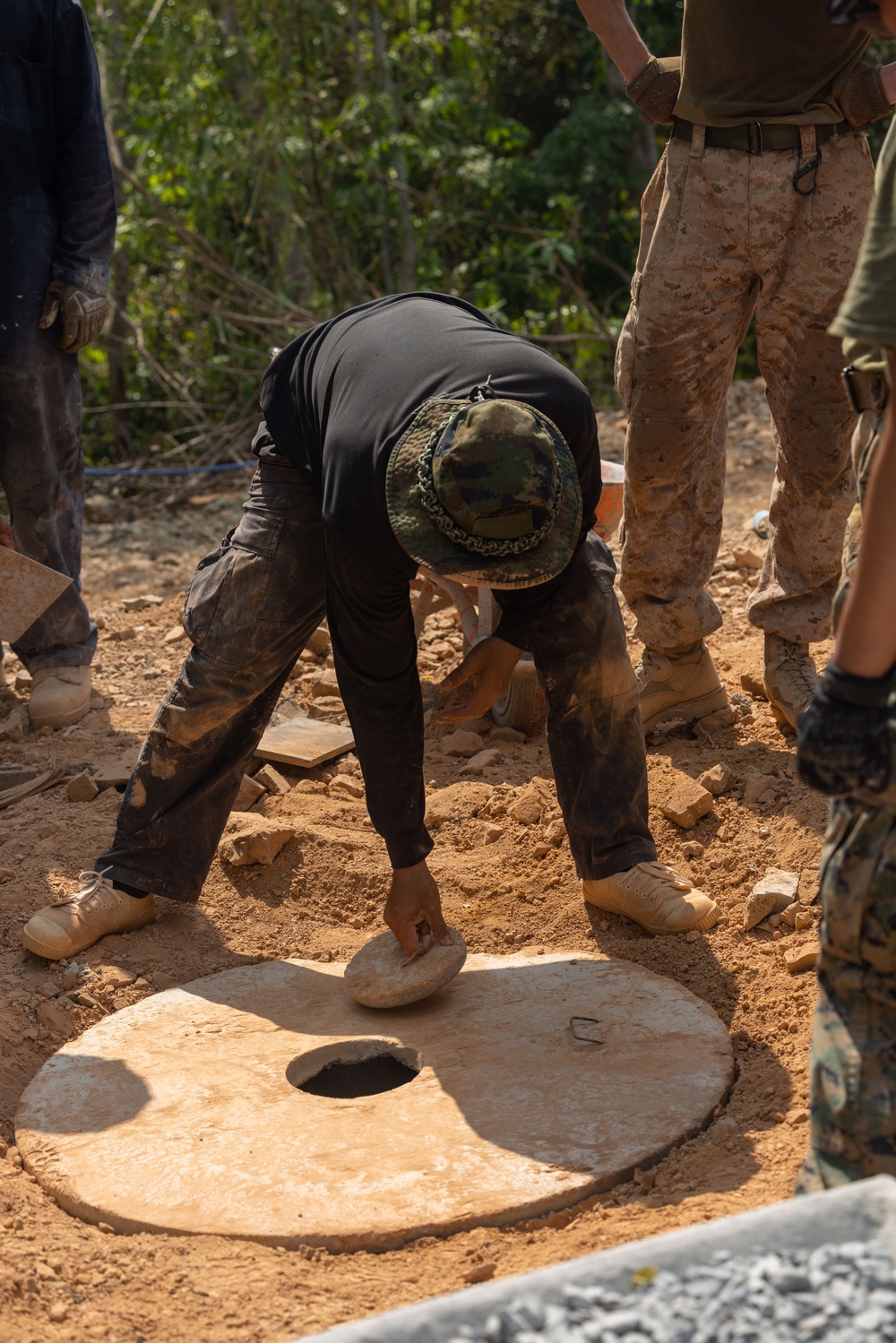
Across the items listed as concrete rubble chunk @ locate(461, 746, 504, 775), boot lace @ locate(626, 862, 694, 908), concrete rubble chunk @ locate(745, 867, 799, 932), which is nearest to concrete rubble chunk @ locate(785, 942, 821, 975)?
concrete rubble chunk @ locate(745, 867, 799, 932)

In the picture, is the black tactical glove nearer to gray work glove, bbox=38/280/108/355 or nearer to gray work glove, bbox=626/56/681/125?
gray work glove, bbox=626/56/681/125

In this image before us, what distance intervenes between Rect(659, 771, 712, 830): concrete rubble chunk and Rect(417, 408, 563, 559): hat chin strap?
1402mm

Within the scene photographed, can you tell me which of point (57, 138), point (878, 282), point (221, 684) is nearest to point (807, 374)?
point (221, 684)

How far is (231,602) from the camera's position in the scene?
115 inches

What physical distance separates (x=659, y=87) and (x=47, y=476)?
7.38 feet

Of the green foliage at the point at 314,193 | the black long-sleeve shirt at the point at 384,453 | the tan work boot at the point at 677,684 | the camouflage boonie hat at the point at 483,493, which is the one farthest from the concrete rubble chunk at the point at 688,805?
the green foliage at the point at 314,193

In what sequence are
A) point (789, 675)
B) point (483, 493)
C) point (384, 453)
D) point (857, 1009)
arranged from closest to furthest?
point (857, 1009)
point (483, 493)
point (384, 453)
point (789, 675)

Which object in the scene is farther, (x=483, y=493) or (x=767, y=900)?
(x=767, y=900)

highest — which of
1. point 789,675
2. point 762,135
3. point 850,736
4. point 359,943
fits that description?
point 762,135

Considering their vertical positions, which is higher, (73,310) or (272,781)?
(73,310)

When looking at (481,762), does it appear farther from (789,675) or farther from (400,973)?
(400,973)

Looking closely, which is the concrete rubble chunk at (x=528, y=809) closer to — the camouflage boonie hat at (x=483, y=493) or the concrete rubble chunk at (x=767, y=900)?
the concrete rubble chunk at (x=767, y=900)

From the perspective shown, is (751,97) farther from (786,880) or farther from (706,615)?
(786,880)

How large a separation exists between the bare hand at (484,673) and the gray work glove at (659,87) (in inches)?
62.7
